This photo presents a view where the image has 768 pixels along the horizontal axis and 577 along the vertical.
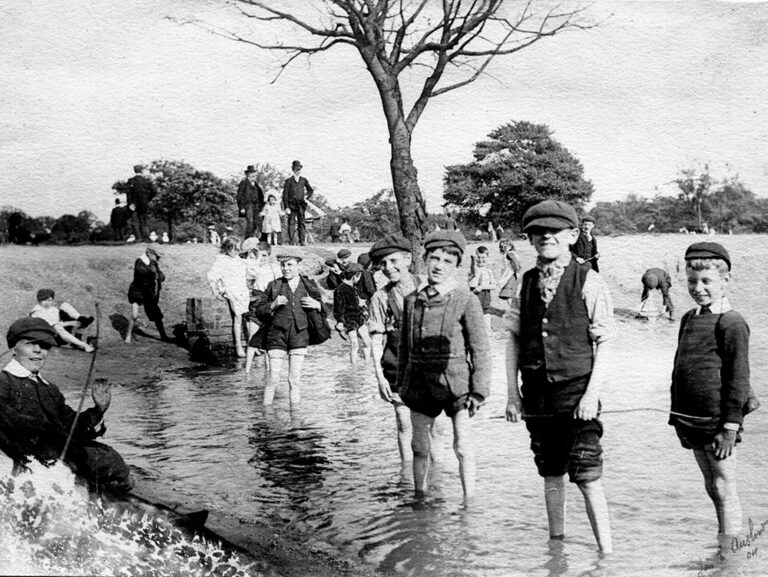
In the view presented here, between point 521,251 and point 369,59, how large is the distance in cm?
845

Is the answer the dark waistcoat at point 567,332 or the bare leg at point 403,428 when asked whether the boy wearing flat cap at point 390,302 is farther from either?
the dark waistcoat at point 567,332

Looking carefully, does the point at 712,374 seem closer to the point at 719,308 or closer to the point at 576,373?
the point at 719,308

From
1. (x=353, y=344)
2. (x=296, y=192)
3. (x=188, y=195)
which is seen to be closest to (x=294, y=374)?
(x=353, y=344)

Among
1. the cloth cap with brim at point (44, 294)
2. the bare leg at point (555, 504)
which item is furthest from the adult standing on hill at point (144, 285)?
the bare leg at point (555, 504)

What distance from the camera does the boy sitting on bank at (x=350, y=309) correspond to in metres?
13.1

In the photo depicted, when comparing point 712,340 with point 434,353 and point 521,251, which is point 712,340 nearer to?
point 434,353

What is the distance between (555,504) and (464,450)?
1002 millimetres

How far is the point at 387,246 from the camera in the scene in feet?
20.8

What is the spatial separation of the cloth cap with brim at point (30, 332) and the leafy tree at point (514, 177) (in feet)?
99.7

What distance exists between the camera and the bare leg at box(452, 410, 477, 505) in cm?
560

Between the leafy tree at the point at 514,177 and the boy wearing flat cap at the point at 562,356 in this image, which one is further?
the leafy tree at the point at 514,177

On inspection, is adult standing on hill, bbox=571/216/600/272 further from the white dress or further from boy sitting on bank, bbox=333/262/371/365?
the white dress

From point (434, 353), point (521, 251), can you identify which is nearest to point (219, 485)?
point (434, 353)

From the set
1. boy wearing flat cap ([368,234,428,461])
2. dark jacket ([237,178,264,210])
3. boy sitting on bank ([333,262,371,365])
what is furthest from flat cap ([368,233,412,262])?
dark jacket ([237,178,264,210])
